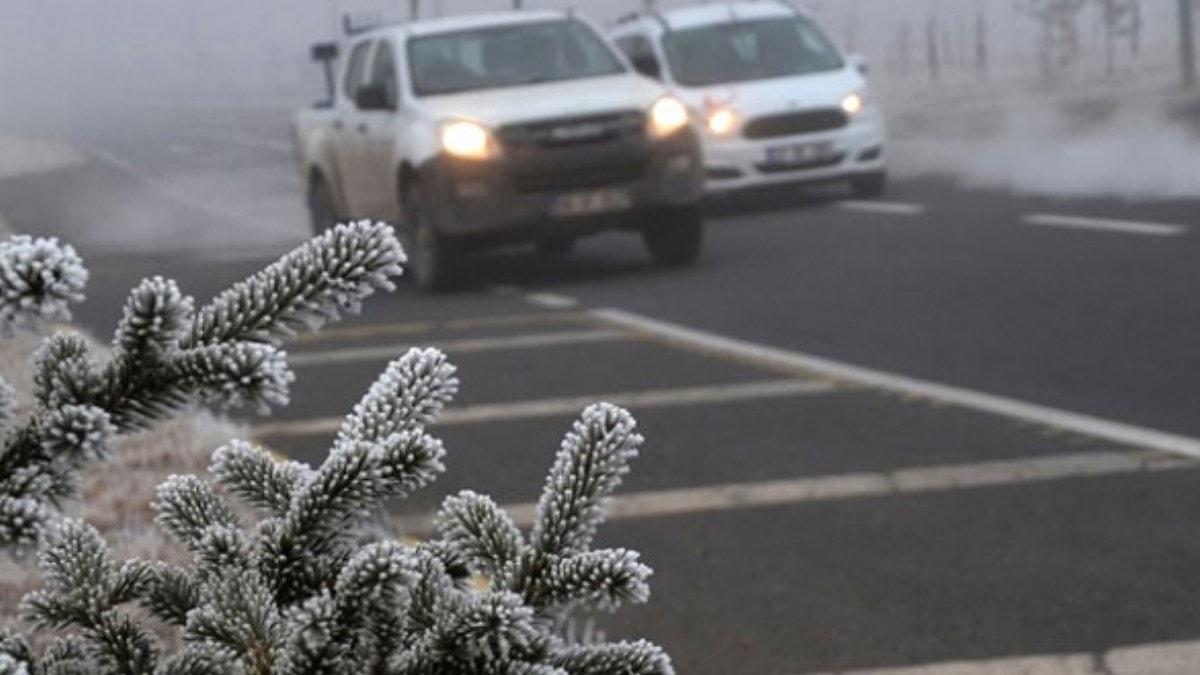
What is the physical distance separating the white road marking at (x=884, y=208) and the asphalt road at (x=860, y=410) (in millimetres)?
158

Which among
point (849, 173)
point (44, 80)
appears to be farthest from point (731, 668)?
point (44, 80)

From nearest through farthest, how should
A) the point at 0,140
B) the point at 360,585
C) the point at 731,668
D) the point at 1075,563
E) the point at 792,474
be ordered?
1. the point at 360,585
2. the point at 731,668
3. the point at 1075,563
4. the point at 792,474
5. the point at 0,140

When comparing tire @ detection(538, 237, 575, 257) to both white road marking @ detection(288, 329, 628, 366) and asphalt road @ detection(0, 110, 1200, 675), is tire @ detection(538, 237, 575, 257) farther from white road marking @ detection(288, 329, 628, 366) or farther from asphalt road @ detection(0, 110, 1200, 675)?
white road marking @ detection(288, 329, 628, 366)

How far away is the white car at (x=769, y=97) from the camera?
2352 centimetres

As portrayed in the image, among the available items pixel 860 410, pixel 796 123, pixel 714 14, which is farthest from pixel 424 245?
pixel 714 14

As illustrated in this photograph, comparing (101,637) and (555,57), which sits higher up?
(101,637)

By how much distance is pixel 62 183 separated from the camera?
4153 centimetres

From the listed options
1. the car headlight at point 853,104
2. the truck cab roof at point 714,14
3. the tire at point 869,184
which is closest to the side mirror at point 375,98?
the car headlight at point 853,104

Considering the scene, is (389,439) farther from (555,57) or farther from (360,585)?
(555,57)

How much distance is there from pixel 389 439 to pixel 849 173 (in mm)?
21553

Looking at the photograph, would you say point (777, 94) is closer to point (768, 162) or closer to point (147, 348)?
point (768, 162)

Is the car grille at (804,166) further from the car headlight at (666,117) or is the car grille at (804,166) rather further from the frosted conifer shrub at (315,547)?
the frosted conifer shrub at (315,547)

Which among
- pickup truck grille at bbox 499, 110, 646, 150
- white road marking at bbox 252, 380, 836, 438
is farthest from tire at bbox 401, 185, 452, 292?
white road marking at bbox 252, 380, 836, 438

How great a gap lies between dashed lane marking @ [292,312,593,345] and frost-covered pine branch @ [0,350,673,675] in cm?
1240
